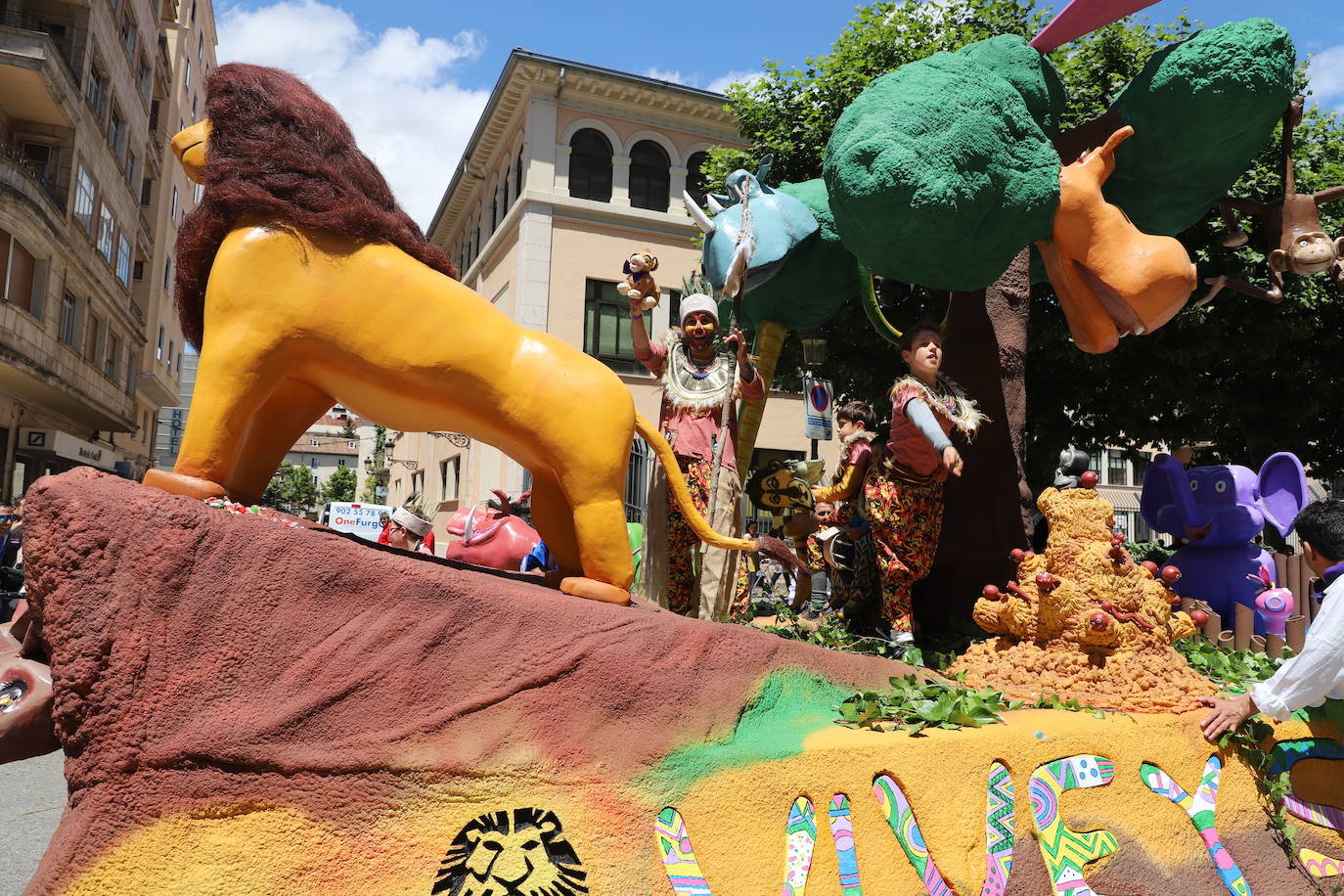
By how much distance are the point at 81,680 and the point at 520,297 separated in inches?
641

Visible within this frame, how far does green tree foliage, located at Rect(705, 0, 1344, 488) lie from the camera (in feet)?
29.3

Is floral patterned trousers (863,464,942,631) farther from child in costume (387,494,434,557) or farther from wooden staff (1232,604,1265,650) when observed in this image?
child in costume (387,494,434,557)

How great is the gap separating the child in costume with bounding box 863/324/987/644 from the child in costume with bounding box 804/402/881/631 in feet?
2.16

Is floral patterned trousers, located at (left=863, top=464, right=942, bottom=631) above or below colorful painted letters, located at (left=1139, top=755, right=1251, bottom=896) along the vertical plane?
above

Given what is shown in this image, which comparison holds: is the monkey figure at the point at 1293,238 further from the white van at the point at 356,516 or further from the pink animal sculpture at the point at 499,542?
the white van at the point at 356,516

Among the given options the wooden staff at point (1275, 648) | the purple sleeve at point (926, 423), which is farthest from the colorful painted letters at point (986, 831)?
the wooden staff at point (1275, 648)

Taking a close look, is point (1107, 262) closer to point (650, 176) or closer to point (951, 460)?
point (951, 460)

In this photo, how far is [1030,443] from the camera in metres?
10.3

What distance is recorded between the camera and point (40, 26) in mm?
16234

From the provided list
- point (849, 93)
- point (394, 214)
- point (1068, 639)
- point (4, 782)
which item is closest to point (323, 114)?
point (394, 214)

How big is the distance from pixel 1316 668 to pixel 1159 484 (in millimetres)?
3162

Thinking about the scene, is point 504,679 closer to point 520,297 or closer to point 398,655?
point 398,655

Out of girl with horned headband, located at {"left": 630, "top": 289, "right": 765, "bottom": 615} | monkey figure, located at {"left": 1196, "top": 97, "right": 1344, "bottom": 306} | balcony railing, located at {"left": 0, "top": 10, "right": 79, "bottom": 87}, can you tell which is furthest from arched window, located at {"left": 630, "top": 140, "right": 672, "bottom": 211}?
monkey figure, located at {"left": 1196, "top": 97, "right": 1344, "bottom": 306}

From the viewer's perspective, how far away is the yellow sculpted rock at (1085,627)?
338cm
